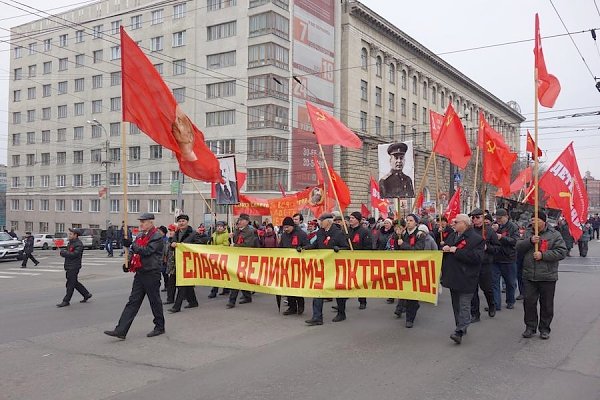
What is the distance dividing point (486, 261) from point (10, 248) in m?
22.4

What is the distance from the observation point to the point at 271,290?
8.93 meters

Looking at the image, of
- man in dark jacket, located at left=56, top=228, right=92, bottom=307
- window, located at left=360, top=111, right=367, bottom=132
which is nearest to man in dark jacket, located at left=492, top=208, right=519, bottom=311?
man in dark jacket, located at left=56, top=228, right=92, bottom=307

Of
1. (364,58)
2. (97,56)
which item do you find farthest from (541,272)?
(97,56)

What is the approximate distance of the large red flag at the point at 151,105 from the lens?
793cm

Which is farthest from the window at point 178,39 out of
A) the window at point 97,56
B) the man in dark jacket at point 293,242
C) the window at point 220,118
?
the man in dark jacket at point 293,242

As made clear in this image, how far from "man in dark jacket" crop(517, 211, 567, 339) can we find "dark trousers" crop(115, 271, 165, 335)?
17.3 ft

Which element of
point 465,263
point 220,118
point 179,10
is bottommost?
point 465,263

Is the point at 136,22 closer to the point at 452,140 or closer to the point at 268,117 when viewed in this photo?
the point at 268,117

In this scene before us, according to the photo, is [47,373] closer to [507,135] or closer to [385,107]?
[385,107]

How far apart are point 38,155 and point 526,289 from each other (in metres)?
63.0

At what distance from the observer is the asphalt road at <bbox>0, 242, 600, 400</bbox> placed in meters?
5.34

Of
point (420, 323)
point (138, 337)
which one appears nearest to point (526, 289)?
point (420, 323)

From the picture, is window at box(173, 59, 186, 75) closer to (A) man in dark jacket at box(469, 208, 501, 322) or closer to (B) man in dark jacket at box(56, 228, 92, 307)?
(B) man in dark jacket at box(56, 228, 92, 307)

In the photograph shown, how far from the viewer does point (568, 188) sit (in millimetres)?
9641
